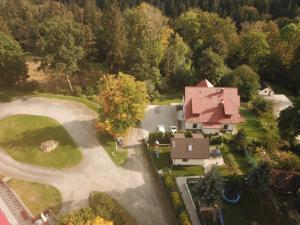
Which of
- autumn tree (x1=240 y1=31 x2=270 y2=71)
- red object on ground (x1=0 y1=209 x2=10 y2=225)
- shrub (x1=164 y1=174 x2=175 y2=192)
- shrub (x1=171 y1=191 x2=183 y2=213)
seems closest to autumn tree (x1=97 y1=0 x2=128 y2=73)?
autumn tree (x1=240 y1=31 x2=270 y2=71)

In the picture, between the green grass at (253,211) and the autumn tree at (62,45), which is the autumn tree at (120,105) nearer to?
the autumn tree at (62,45)

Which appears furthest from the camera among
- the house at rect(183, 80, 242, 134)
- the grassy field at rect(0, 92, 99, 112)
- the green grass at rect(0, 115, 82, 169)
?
the grassy field at rect(0, 92, 99, 112)

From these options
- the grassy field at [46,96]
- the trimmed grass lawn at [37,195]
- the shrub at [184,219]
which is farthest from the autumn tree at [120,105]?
the shrub at [184,219]

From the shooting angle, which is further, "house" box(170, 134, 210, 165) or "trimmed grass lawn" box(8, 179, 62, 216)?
"house" box(170, 134, 210, 165)

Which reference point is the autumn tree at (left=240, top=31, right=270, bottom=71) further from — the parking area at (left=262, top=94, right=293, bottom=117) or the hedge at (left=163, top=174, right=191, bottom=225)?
the hedge at (left=163, top=174, right=191, bottom=225)

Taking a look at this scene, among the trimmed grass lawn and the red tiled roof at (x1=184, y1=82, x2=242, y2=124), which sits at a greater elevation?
the red tiled roof at (x1=184, y1=82, x2=242, y2=124)

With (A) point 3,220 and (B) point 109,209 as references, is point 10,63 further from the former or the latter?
(B) point 109,209

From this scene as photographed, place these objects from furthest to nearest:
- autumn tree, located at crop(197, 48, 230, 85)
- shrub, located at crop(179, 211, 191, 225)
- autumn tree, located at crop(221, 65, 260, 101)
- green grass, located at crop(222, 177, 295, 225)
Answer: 1. autumn tree, located at crop(197, 48, 230, 85)
2. autumn tree, located at crop(221, 65, 260, 101)
3. green grass, located at crop(222, 177, 295, 225)
4. shrub, located at crop(179, 211, 191, 225)

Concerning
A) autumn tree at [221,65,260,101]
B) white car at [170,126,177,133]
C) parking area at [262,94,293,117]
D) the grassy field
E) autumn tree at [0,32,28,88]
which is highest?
autumn tree at [0,32,28,88]
